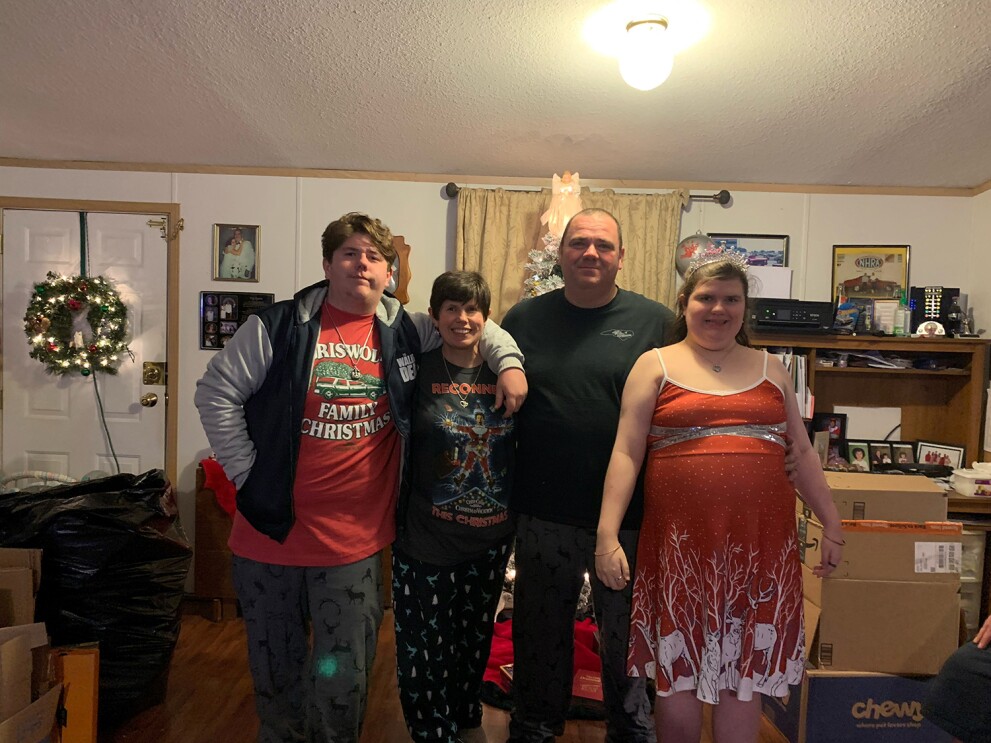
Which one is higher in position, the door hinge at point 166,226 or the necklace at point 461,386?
the door hinge at point 166,226

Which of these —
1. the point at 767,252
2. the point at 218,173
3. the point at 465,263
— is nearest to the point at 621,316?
the point at 465,263

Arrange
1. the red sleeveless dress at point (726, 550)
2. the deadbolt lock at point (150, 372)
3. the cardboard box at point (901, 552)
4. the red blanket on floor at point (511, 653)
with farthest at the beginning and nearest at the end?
the deadbolt lock at point (150, 372) → the red blanket on floor at point (511, 653) → the cardboard box at point (901, 552) → the red sleeveless dress at point (726, 550)

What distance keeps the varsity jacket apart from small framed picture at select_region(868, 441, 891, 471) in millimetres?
2967

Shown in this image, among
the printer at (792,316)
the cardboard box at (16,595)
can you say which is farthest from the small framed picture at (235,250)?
the printer at (792,316)

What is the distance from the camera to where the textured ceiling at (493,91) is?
1.86 metres

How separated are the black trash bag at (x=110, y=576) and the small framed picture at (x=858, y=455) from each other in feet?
10.9

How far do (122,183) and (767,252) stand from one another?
11.7 ft

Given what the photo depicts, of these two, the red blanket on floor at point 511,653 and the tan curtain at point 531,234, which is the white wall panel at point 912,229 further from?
the red blanket on floor at point 511,653

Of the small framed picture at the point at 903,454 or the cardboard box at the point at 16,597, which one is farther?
the small framed picture at the point at 903,454

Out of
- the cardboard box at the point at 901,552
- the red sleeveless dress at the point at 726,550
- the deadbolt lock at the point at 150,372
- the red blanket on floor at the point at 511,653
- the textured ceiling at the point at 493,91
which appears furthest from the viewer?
the deadbolt lock at the point at 150,372

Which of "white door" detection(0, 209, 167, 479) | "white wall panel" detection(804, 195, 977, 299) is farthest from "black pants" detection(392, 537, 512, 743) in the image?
"white wall panel" detection(804, 195, 977, 299)

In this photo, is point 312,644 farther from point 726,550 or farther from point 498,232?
point 498,232

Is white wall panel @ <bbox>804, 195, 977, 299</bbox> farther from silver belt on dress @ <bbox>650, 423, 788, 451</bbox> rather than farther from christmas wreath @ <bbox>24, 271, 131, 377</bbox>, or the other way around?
christmas wreath @ <bbox>24, 271, 131, 377</bbox>

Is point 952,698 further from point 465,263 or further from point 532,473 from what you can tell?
point 465,263
